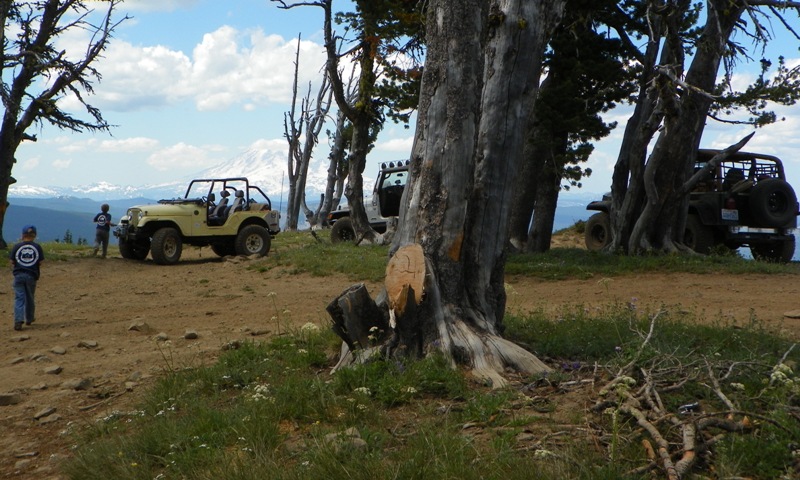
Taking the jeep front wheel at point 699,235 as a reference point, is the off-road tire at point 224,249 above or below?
below

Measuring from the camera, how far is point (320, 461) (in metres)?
4.60

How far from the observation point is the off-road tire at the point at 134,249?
19.2 metres

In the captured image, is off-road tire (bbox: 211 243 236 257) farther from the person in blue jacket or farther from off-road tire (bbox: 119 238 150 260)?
the person in blue jacket

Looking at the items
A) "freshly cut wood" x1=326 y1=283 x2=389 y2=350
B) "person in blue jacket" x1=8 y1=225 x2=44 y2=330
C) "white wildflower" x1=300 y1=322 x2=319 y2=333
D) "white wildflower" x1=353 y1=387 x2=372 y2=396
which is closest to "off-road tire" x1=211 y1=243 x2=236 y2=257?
"person in blue jacket" x1=8 y1=225 x2=44 y2=330

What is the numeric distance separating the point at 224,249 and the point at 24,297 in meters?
8.80

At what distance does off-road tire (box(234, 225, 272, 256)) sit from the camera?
1961cm

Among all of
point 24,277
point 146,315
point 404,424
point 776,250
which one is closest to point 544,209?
point 776,250

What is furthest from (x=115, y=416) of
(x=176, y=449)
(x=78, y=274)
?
(x=78, y=274)

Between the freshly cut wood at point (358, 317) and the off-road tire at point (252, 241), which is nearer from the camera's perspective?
the freshly cut wood at point (358, 317)

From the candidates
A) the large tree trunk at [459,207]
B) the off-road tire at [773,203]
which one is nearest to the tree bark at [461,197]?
the large tree trunk at [459,207]

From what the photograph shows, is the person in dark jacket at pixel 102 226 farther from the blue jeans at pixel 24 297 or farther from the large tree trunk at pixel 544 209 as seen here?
the large tree trunk at pixel 544 209

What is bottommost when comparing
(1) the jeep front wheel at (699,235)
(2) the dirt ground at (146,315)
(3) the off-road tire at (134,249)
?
(2) the dirt ground at (146,315)

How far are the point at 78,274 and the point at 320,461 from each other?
13707mm

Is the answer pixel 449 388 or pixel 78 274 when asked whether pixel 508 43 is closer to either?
pixel 449 388
